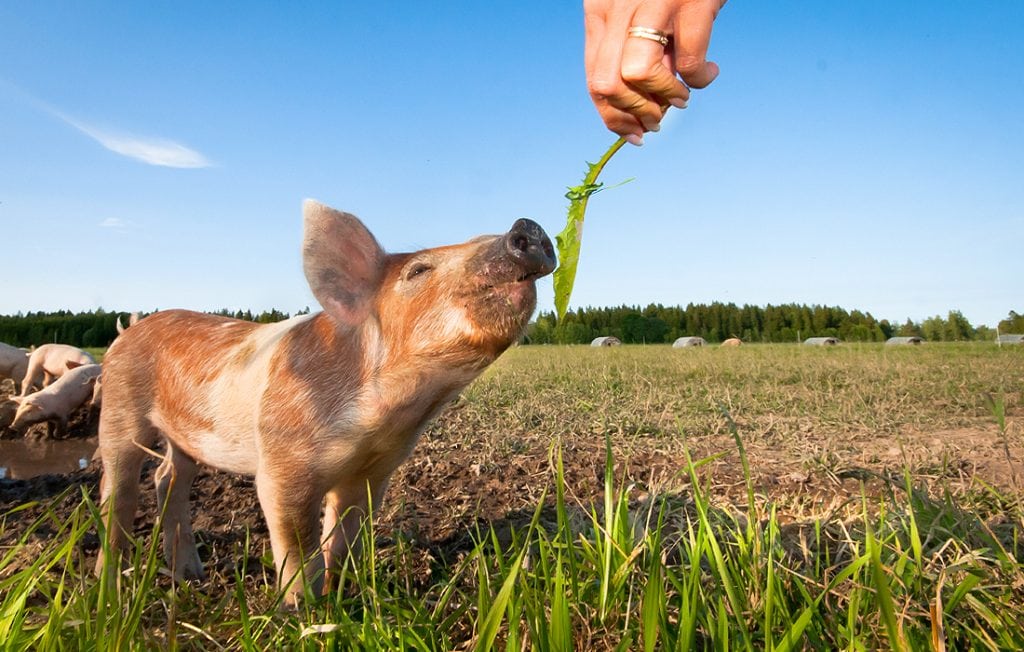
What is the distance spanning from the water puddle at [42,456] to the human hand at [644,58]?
21.2 feet

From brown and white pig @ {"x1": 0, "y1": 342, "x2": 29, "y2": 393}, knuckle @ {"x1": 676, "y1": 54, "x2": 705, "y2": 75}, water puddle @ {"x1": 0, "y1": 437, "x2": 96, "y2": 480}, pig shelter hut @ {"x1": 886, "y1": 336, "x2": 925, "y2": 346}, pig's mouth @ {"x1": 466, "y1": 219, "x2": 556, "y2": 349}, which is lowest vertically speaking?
water puddle @ {"x1": 0, "y1": 437, "x2": 96, "y2": 480}

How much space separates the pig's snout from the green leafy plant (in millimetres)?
44

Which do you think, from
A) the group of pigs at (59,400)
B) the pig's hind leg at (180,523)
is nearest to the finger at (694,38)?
the pig's hind leg at (180,523)

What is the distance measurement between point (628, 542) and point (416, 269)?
134 cm

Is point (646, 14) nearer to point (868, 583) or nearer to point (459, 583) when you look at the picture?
point (868, 583)

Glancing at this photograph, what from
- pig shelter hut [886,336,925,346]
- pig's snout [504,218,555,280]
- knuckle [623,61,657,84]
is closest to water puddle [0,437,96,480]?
pig's snout [504,218,555,280]

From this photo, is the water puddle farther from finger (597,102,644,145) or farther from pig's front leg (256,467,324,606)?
finger (597,102,644,145)

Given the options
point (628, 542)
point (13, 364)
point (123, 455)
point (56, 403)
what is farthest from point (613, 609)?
point (13, 364)

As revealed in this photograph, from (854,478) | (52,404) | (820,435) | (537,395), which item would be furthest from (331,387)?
(52,404)

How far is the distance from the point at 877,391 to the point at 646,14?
7.90m

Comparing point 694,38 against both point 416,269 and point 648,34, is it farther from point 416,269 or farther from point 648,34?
point 416,269

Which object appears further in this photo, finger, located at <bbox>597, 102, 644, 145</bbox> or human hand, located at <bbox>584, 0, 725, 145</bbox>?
finger, located at <bbox>597, 102, 644, 145</bbox>

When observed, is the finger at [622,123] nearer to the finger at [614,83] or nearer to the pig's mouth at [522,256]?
the finger at [614,83]

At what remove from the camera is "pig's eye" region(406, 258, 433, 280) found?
3.04 m
